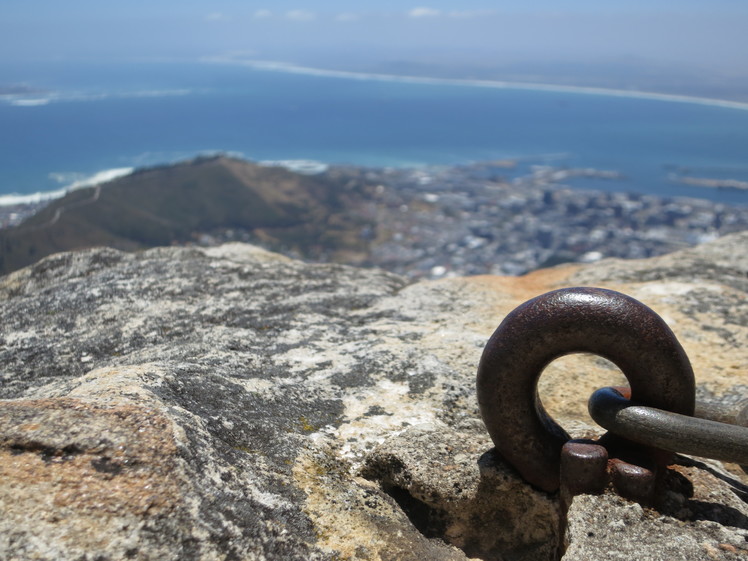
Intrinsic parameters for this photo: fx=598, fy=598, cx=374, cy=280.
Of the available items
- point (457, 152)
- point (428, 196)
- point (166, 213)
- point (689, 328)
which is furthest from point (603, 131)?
point (689, 328)

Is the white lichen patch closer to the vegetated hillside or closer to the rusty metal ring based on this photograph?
the rusty metal ring

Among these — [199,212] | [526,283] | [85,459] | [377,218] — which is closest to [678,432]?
[85,459]

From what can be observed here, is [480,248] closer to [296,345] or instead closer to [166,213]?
[166,213]

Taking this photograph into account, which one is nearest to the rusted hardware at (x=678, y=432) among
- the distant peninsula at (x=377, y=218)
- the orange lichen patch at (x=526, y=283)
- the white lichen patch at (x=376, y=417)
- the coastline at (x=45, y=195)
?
the white lichen patch at (x=376, y=417)

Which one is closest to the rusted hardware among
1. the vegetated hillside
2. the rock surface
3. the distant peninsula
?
the rock surface

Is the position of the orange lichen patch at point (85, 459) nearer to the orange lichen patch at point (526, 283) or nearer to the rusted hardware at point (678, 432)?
the rusted hardware at point (678, 432)

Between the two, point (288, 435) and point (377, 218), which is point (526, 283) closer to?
point (288, 435)
